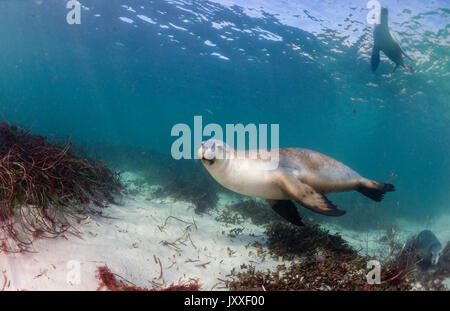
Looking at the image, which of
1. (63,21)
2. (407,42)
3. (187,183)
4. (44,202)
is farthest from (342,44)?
(63,21)

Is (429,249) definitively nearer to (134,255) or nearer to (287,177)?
(287,177)

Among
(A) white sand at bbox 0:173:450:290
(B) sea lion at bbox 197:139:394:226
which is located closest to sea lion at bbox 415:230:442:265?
(B) sea lion at bbox 197:139:394:226

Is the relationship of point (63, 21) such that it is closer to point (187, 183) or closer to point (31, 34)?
point (31, 34)

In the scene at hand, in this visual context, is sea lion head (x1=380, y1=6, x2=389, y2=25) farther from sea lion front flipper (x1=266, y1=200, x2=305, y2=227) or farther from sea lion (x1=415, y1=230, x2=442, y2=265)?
sea lion front flipper (x1=266, y1=200, x2=305, y2=227)

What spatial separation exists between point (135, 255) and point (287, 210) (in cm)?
257

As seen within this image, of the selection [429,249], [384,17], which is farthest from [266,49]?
[429,249]

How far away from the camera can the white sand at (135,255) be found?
2504 mm

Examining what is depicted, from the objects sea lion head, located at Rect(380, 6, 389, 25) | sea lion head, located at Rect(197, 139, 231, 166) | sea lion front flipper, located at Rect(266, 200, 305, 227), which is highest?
sea lion head, located at Rect(380, 6, 389, 25)

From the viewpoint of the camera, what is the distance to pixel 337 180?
4.00 meters

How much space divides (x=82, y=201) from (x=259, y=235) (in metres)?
3.69

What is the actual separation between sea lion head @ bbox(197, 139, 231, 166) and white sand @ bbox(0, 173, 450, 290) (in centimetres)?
167

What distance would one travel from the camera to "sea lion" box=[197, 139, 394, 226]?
3.05 metres

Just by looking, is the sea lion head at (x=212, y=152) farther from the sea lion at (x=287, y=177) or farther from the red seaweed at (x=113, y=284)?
the red seaweed at (x=113, y=284)

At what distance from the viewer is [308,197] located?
10.3 feet
